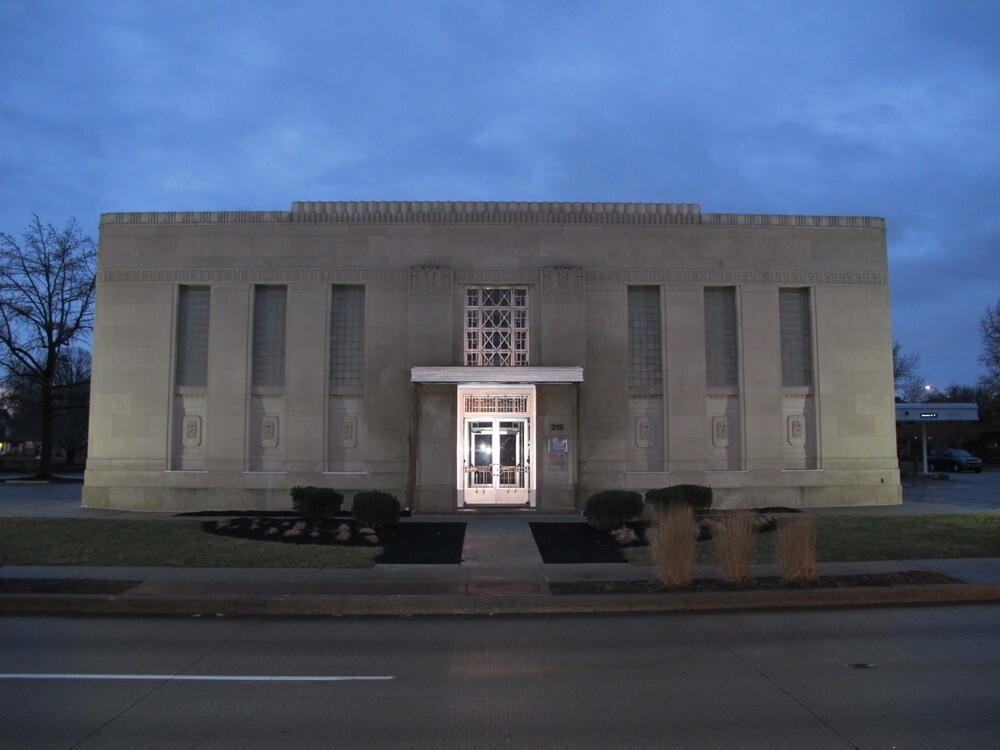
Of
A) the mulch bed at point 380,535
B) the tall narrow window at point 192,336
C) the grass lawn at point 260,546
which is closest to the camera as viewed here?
the grass lawn at point 260,546

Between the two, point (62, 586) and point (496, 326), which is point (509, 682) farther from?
point (496, 326)

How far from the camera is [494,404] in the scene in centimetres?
2088

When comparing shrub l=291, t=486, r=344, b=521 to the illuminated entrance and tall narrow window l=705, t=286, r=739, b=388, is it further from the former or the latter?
tall narrow window l=705, t=286, r=739, b=388

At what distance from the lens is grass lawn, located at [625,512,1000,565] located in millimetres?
12891

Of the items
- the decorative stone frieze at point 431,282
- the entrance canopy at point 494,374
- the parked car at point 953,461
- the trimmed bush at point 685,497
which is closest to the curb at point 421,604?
the trimmed bush at point 685,497

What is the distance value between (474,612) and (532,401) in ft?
36.3

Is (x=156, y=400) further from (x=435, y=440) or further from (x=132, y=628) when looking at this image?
(x=132, y=628)

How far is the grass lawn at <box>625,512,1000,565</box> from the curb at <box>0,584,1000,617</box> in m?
2.61

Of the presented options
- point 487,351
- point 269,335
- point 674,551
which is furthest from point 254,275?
point 674,551

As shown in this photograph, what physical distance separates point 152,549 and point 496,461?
31.6ft

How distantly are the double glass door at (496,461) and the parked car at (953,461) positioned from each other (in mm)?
36580

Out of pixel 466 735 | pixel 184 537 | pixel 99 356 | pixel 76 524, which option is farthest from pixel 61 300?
pixel 466 735

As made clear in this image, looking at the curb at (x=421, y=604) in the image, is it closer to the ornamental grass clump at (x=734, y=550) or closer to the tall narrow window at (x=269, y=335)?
the ornamental grass clump at (x=734, y=550)

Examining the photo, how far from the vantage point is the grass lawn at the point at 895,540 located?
12.9 metres
